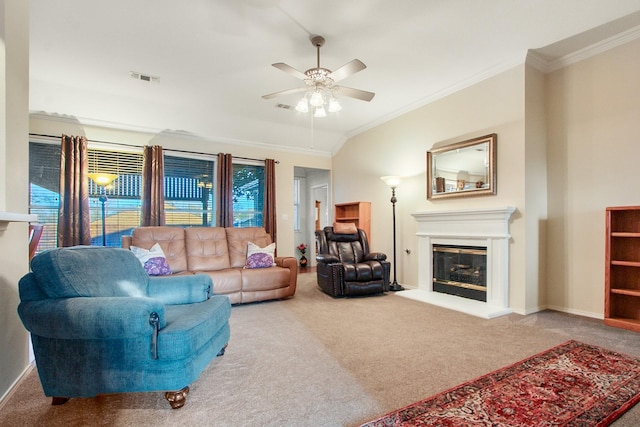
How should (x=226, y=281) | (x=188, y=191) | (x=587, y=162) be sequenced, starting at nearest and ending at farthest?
(x=587, y=162)
(x=226, y=281)
(x=188, y=191)

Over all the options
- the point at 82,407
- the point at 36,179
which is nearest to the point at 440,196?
the point at 82,407

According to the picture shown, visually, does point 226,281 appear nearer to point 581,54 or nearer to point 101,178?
point 101,178

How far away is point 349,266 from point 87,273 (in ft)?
9.93

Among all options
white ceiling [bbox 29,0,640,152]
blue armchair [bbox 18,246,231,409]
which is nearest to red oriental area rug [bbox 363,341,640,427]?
blue armchair [bbox 18,246,231,409]

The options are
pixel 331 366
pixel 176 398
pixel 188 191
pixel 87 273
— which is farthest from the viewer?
pixel 188 191

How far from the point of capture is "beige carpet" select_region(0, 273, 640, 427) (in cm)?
158

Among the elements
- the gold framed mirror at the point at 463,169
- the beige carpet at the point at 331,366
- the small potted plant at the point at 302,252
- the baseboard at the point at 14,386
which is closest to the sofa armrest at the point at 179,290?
the beige carpet at the point at 331,366

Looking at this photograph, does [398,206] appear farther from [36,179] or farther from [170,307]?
[36,179]

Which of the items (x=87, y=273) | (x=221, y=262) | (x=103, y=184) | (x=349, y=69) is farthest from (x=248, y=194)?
(x=87, y=273)

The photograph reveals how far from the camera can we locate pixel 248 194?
20.2 ft

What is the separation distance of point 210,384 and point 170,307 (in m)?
0.63

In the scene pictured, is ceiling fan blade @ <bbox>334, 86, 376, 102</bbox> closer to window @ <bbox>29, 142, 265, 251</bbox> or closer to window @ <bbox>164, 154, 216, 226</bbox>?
window @ <bbox>29, 142, 265, 251</bbox>

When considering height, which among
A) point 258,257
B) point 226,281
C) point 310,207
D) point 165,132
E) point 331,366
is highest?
point 165,132

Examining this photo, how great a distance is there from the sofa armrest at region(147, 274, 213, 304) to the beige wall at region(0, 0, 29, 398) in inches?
30.1
